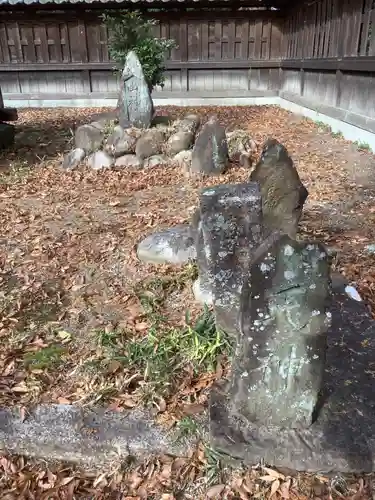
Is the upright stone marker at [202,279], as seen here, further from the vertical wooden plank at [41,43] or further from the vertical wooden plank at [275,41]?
the vertical wooden plank at [41,43]

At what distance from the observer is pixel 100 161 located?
8.17m

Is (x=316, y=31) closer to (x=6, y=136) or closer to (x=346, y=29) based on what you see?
(x=346, y=29)

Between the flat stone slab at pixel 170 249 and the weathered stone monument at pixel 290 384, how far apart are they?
1.98 m

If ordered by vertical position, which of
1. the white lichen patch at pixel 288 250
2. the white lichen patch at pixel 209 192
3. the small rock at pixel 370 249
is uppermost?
the white lichen patch at pixel 288 250

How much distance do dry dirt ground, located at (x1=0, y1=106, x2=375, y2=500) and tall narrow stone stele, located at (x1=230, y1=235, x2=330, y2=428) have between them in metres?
0.32

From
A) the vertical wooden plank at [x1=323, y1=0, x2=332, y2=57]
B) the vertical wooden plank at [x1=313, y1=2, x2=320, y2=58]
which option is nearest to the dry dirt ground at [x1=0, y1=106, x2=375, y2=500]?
the vertical wooden plank at [x1=323, y1=0, x2=332, y2=57]

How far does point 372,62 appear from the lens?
8172mm

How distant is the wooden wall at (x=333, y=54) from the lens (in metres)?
8.63

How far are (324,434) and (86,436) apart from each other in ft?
4.17

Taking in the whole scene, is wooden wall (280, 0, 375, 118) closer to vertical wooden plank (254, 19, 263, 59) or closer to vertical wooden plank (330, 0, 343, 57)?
vertical wooden plank (330, 0, 343, 57)

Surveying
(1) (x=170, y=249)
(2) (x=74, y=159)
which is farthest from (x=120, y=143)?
(1) (x=170, y=249)

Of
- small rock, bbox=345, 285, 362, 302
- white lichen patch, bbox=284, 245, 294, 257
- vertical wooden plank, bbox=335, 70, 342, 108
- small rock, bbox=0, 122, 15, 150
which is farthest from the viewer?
vertical wooden plank, bbox=335, 70, 342, 108

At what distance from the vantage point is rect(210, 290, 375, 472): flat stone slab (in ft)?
7.37

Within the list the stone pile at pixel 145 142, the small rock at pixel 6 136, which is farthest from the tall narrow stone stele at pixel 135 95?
the small rock at pixel 6 136
